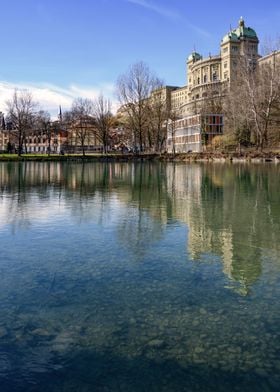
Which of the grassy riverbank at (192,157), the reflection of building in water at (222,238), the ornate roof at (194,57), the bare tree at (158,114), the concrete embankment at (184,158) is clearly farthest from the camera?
the ornate roof at (194,57)

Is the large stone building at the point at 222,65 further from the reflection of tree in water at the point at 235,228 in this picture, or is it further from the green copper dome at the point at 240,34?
the reflection of tree in water at the point at 235,228

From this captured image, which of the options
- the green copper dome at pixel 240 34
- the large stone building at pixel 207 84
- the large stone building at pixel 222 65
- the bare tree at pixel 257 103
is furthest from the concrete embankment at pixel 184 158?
the green copper dome at pixel 240 34

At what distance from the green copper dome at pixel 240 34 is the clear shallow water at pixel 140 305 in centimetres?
13787

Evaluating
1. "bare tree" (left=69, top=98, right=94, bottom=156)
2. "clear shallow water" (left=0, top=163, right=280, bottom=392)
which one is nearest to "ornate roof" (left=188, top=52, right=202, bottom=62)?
"bare tree" (left=69, top=98, right=94, bottom=156)

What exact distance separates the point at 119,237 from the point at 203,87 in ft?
457

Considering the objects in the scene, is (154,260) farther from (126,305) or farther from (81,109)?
(81,109)

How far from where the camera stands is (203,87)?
5595 inches

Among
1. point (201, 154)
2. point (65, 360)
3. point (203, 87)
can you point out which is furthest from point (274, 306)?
point (203, 87)

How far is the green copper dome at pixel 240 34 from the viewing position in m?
137

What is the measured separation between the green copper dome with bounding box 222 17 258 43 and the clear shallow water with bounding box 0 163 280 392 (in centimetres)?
13787

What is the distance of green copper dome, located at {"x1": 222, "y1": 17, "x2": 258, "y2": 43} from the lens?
137 meters

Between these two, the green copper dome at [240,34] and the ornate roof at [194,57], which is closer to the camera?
the green copper dome at [240,34]

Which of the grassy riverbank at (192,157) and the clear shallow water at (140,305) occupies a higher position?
the grassy riverbank at (192,157)

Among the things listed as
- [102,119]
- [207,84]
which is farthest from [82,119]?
[207,84]
